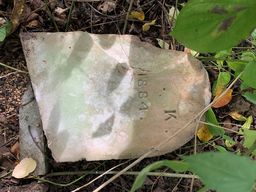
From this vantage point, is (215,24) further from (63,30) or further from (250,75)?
(63,30)

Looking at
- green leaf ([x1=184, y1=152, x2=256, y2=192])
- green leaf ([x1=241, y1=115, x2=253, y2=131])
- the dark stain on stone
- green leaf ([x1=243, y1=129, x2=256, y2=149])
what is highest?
green leaf ([x1=184, y1=152, x2=256, y2=192])

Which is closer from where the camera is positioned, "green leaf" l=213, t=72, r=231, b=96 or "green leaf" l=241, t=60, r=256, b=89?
"green leaf" l=241, t=60, r=256, b=89

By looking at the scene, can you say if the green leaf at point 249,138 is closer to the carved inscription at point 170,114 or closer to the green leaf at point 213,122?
the green leaf at point 213,122

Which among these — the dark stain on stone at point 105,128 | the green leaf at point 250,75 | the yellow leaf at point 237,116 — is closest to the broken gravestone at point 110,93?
the dark stain on stone at point 105,128

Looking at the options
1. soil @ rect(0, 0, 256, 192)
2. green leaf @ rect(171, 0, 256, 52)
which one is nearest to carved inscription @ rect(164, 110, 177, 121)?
soil @ rect(0, 0, 256, 192)

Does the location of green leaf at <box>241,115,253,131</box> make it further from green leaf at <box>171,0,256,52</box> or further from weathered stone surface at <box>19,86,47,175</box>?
weathered stone surface at <box>19,86,47,175</box>

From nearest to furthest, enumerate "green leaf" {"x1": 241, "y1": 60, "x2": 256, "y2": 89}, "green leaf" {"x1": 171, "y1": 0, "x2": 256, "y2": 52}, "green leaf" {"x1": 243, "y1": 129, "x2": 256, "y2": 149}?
"green leaf" {"x1": 171, "y1": 0, "x2": 256, "y2": 52}, "green leaf" {"x1": 241, "y1": 60, "x2": 256, "y2": 89}, "green leaf" {"x1": 243, "y1": 129, "x2": 256, "y2": 149}

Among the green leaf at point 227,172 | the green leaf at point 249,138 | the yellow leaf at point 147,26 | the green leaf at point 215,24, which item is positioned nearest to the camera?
the green leaf at point 227,172

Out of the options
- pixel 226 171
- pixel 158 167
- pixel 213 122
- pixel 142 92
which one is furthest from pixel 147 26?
pixel 226 171
